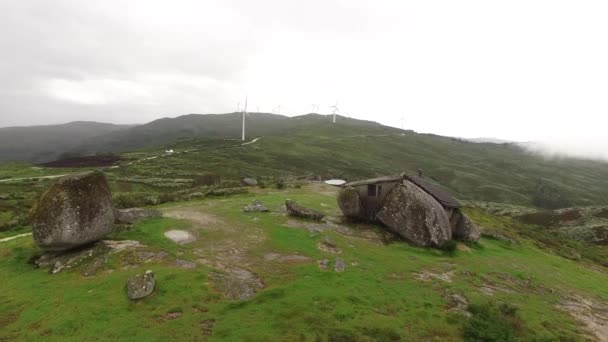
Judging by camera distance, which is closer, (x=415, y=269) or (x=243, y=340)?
(x=243, y=340)

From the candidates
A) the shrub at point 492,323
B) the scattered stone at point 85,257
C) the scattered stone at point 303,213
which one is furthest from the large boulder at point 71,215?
the shrub at point 492,323

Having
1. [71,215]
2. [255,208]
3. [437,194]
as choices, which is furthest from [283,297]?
[437,194]

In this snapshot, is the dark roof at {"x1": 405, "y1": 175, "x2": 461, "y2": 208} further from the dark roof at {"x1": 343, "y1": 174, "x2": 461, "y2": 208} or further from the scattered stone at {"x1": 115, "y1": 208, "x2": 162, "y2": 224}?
the scattered stone at {"x1": 115, "y1": 208, "x2": 162, "y2": 224}

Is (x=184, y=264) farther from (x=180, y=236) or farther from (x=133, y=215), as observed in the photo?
(x=133, y=215)

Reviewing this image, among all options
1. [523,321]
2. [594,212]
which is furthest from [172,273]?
[594,212]

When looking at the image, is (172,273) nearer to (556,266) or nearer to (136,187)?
(556,266)

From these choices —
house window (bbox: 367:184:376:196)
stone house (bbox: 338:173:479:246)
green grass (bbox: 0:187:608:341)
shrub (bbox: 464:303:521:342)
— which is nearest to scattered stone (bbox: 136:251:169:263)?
green grass (bbox: 0:187:608:341)
